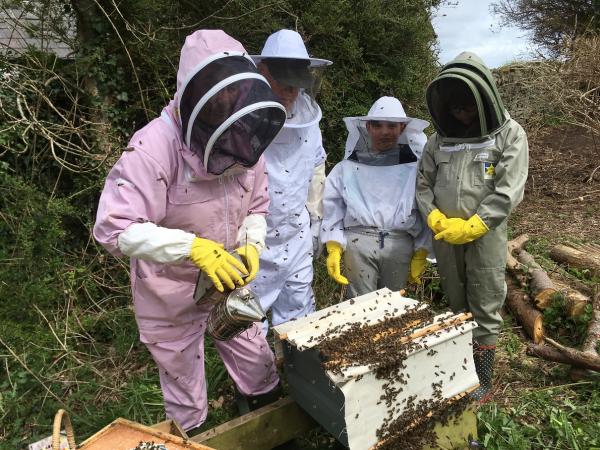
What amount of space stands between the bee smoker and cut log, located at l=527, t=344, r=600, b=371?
7.35ft

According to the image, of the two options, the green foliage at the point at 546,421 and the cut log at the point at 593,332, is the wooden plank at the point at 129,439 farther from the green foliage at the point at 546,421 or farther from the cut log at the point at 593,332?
the cut log at the point at 593,332

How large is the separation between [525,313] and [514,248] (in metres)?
1.46

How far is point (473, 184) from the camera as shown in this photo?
286cm

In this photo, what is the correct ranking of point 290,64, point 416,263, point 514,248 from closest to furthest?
point 290,64 → point 416,263 → point 514,248

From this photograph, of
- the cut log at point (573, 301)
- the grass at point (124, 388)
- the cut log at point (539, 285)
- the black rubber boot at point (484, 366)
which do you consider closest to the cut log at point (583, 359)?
the grass at point (124, 388)

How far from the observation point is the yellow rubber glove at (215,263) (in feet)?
6.45

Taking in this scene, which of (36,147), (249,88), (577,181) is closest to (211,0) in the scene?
(36,147)

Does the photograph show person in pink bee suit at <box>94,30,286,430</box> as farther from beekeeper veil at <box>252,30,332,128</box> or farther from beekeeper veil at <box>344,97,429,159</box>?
beekeeper veil at <box>344,97,429,159</box>

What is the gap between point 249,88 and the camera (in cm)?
197

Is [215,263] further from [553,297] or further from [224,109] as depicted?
[553,297]

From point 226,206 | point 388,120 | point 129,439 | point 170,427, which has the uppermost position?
point 388,120

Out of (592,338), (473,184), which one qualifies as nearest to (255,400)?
(473,184)

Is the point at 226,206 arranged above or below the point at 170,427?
above

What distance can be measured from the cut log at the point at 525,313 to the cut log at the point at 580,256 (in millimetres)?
989
